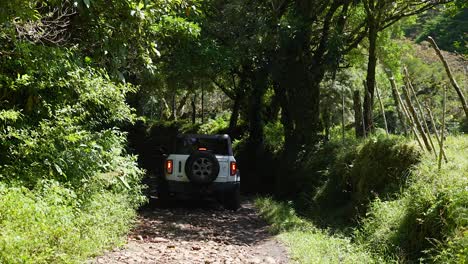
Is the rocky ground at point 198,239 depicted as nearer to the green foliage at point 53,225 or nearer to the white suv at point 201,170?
the green foliage at point 53,225

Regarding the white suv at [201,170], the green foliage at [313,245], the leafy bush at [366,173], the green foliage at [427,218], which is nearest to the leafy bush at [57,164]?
the white suv at [201,170]

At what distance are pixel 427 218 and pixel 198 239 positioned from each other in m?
3.85

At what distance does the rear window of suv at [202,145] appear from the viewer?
11607mm

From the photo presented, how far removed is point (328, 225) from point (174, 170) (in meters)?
3.85

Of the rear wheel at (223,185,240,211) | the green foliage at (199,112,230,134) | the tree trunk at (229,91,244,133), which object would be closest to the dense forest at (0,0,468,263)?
the rear wheel at (223,185,240,211)

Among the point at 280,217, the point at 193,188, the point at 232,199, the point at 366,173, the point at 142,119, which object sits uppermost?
the point at 142,119

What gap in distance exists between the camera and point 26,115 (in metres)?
7.62

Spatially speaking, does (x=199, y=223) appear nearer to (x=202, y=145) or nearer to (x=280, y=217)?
(x=280, y=217)

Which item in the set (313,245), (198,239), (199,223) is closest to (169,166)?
(199,223)

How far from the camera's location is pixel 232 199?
11781 millimetres

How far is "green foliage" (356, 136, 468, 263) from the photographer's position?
5.57 metres

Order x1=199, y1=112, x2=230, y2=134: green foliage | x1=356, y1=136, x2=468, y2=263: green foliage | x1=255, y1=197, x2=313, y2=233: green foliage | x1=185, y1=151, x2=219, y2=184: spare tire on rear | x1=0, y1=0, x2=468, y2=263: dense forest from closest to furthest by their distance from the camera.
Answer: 1. x1=356, y1=136, x2=468, y2=263: green foliage
2. x1=0, y1=0, x2=468, y2=263: dense forest
3. x1=255, y1=197, x2=313, y2=233: green foliage
4. x1=185, y1=151, x2=219, y2=184: spare tire on rear
5. x1=199, y1=112, x2=230, y2=134: green foliage

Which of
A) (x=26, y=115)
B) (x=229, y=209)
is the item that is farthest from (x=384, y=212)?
(x=26, y=115)

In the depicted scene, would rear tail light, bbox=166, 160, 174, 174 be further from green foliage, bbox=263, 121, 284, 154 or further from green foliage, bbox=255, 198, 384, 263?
green foliage, bbox=263, 121, 284, 154
